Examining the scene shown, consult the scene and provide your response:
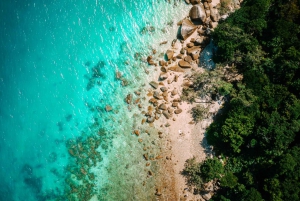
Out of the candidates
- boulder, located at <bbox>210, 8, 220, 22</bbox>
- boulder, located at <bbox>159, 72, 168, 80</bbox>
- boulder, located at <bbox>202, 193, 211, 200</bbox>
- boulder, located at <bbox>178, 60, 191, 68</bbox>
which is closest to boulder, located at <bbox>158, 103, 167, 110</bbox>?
boulder, located at <bbox>159, 72, 168, 80</bbox>

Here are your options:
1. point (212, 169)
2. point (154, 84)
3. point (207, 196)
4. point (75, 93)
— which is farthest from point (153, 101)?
point (207, 196)

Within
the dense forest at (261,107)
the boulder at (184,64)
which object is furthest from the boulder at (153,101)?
the dense forest at (261,107)

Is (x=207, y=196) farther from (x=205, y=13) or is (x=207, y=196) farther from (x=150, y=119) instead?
(x=205, y=13)

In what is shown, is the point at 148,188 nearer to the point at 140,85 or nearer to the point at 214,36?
the point at 140,85

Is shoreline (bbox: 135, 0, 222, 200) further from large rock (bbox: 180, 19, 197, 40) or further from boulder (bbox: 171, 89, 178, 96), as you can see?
large rock (bbox: 180, 19, 197, 40)

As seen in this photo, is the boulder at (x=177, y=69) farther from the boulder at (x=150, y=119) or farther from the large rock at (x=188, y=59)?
the boulder at (x=150, y=119)
